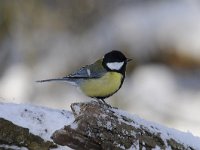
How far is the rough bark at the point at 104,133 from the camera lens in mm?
2629

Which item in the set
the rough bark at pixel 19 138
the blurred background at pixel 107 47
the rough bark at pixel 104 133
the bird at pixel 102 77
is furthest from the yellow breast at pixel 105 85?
the blurred background at pixel 107 47

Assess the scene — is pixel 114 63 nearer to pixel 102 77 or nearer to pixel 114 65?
pixel 114 65

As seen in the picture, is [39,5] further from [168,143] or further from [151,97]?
A: [168,143]

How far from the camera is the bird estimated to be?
3494 millimetres

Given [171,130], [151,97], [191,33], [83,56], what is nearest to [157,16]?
[191,33]

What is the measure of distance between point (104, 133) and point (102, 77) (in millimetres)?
858

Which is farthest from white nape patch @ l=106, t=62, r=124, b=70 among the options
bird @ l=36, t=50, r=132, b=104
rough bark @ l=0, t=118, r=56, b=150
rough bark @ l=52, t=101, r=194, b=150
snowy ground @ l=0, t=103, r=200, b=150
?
rough bark @ l=0, t=118, r=56, b=150

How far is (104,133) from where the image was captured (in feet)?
8.87

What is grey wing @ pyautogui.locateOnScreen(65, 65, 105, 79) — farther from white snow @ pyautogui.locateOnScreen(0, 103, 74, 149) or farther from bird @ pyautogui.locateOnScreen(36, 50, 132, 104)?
white snow @ pyautogui.locateOnScreen(0, 103, 74, 149)

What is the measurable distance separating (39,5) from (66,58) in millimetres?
757

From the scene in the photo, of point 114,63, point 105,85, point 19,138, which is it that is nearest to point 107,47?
point 114,63

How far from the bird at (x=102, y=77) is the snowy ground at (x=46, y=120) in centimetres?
45

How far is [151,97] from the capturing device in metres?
6.21

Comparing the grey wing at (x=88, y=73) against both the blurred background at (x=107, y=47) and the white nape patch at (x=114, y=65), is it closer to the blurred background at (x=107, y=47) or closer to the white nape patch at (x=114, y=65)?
the white nape patch at (x=114, y=65)
